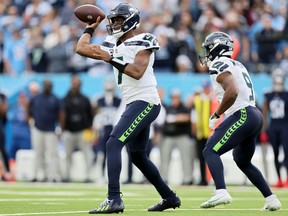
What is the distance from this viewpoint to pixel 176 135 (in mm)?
17219

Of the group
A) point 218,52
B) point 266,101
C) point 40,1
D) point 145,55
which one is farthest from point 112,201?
point 40,1

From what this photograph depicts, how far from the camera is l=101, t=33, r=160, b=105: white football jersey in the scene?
29.6ft

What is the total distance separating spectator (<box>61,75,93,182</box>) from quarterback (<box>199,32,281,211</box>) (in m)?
8.15

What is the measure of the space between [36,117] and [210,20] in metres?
4.48

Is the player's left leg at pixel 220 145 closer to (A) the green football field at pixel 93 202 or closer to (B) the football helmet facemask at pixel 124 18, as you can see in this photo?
(A) the green football field at pixel 93 202

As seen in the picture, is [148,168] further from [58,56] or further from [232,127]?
[58,56]

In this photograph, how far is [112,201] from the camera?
28.9 feet

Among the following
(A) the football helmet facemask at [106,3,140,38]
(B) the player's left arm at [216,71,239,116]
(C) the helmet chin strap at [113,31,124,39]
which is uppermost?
(A) the football helmet facemask at [106,3,140,38]

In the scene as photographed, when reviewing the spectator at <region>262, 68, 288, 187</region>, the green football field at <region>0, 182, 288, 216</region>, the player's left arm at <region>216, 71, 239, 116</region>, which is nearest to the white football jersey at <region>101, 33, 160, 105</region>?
the player's left arm at <region>216, 71, 239, 116</region>

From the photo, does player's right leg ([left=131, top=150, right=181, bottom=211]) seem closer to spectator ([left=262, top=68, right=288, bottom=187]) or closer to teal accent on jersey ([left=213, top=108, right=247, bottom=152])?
teal accent on jersey ([left=213, top=108, right=247, bottom=152])

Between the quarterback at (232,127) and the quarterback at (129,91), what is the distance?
52 cm

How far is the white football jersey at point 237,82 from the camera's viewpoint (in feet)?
31.1

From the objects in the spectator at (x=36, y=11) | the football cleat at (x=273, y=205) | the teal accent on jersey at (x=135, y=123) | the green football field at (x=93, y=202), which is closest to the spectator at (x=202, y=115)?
the green football field at (x=93, y=202)

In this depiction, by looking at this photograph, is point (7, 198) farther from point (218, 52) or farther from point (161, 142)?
point (161, 142)
